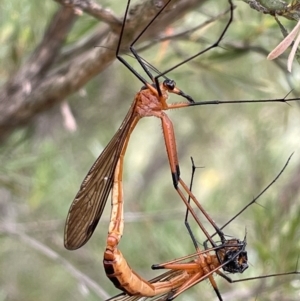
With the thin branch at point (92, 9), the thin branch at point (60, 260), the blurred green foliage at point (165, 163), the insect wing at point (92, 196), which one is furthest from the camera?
the blurred green foliage at point (165, 163)

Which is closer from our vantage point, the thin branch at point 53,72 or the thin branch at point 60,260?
the thin branch at point 53,72

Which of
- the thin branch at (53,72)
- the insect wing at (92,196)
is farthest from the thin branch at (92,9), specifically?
the insect wing at (92,196)

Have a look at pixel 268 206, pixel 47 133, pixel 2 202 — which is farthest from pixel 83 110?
pixel 268 206

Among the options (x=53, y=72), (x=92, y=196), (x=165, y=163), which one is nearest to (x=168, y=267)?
(x=92, y=196)

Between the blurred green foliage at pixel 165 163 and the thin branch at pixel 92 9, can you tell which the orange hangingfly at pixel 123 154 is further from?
the blurred green foliage at pixel 165 163

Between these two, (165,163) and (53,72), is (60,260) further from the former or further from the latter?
(165,163)

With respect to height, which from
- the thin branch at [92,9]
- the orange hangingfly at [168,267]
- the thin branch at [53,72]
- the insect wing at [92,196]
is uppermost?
the thin branch at [53,72]
